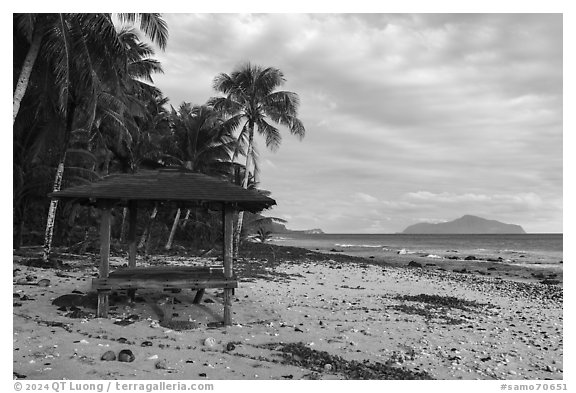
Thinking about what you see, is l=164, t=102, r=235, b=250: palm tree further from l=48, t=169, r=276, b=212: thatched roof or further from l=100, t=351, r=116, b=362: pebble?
l=100, t=351, r=116, b=362: pebble

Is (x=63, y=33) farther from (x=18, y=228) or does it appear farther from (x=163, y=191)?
(x=18, y=228)

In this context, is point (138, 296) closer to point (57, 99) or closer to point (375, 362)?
point (375, 362)

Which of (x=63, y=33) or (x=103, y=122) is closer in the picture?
(x=63, y=33)

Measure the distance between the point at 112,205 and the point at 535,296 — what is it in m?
19.1

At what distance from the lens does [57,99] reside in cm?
1695

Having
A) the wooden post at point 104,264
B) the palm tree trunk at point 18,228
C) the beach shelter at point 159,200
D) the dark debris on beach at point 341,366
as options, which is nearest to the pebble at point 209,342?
the dark debris on beach at point 341,366

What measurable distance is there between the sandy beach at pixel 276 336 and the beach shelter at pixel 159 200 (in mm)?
791

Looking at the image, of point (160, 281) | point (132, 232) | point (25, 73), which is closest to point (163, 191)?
point (160, 281)

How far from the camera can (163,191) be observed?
408 inches

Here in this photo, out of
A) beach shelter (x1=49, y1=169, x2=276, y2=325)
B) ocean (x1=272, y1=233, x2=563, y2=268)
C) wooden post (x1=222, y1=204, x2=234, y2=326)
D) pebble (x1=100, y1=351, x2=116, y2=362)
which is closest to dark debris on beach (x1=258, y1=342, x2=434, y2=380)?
wooden post (x1=222, y1=204, x2=234, y2=326)

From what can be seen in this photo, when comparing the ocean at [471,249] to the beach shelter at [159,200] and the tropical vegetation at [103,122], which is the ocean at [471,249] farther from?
the beach shelter at [159,200]

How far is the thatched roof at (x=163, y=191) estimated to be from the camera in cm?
996

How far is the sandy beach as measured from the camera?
753 centimetres

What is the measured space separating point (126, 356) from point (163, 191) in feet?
13.1
